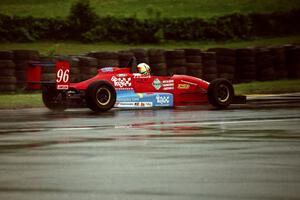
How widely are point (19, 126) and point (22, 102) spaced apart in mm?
7649

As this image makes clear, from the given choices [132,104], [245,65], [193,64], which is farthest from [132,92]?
[245,65]

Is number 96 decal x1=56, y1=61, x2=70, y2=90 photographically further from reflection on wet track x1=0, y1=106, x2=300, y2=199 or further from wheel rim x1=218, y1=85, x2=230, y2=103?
wheel rim x1=218, y1=85, x2=230, y2=103

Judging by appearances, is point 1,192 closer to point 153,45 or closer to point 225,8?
point 153,45

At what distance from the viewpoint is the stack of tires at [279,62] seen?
96.1ft

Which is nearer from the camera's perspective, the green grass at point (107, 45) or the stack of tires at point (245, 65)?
the stack of tires at point (245, 65)

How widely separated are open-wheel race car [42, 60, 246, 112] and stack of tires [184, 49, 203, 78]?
763 centimetres

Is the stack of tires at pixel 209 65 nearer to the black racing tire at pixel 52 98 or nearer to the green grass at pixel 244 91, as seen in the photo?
the green grass at pixel 244 91

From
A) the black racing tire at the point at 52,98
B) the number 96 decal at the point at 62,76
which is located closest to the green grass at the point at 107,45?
the black racing tire at the point at 52,98

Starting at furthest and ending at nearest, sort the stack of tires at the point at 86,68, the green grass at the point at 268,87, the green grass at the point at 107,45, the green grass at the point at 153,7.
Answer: the green grass at the point at 153,7, the green grass at the point at 107,45, the green grass at the point at 268,87, the stack of tires at the point at 86,68

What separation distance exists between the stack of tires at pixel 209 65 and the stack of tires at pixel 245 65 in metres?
1.29

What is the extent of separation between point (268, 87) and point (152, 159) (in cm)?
1897

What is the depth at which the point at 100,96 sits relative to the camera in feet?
56.1

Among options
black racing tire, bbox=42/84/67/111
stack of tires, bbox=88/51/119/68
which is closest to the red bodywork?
black racing tire, bbox=42/84/67/111

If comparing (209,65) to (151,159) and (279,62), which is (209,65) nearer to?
(279,62)
